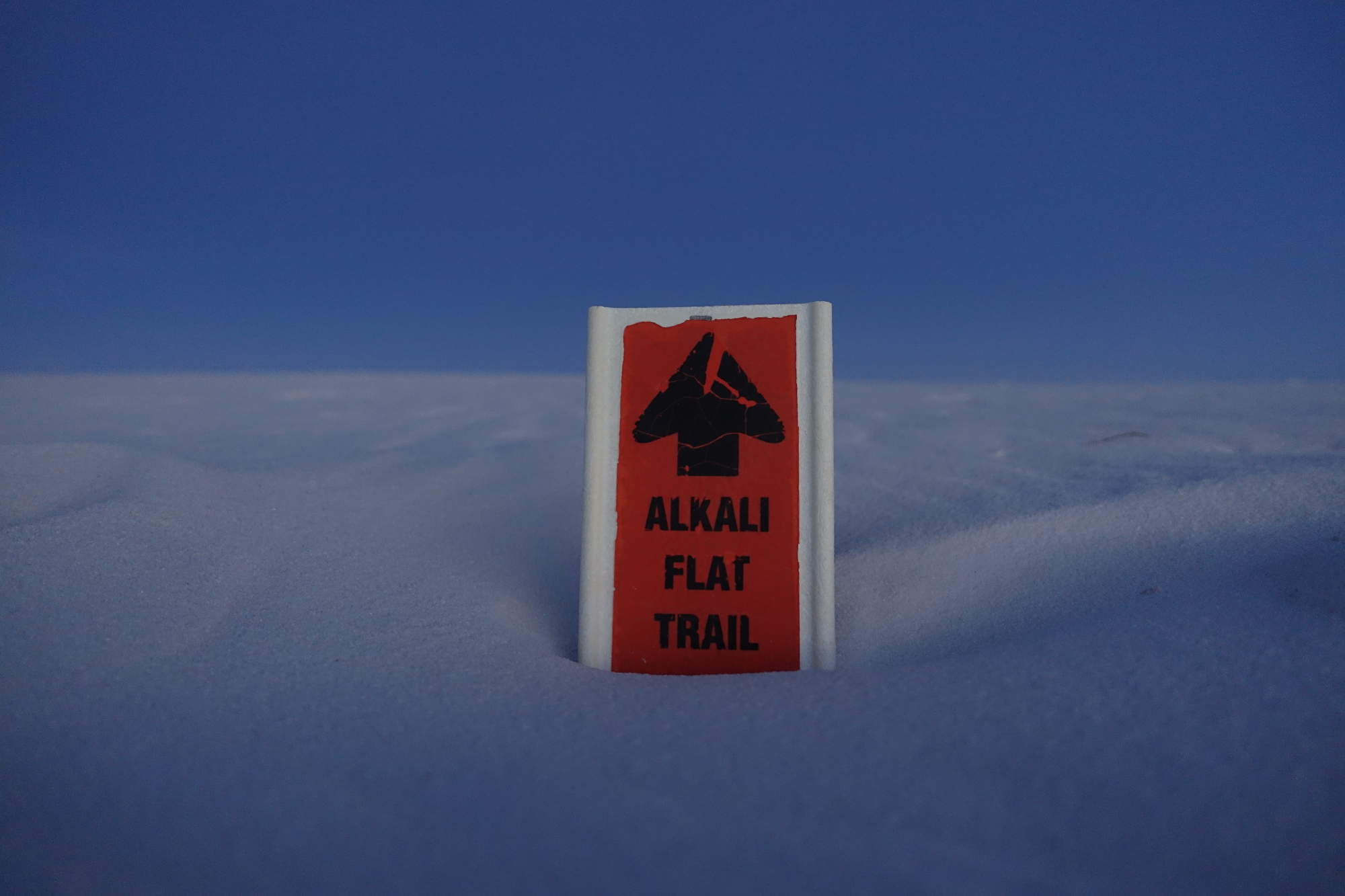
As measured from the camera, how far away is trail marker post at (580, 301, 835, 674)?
1.31 metres

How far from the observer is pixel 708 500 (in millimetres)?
1378

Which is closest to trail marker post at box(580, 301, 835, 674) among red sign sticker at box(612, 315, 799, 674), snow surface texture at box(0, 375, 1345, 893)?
red sign sticker at box(612, 315, 799, 674)

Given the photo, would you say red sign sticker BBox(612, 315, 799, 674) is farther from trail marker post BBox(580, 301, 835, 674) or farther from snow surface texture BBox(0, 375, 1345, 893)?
snow surface texture BBox(0, 375, 1345, 893)

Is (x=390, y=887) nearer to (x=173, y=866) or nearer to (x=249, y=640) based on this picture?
(x=173, y=866)

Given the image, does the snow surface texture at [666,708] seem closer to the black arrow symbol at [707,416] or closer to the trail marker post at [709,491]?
the trail marker post at [709,491]

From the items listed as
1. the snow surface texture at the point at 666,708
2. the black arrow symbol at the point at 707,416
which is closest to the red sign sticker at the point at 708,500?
the black arrow symbol at the point at 707,416

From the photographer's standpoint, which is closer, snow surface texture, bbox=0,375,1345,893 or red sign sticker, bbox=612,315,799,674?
snow surface texture, bbox=0,375,1345,893

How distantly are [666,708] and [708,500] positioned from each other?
499mm

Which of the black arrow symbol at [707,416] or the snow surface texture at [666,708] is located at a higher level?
the black arrow symbol at [707,416]

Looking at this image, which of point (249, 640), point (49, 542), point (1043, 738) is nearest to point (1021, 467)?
point (1043, 738)

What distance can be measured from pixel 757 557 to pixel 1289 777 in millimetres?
815

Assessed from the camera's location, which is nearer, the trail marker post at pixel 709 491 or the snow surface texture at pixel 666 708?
the snow surface texture at pixel 666 708

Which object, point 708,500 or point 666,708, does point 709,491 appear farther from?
point 666,708

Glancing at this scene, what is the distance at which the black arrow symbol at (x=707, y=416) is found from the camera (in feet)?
4.55
